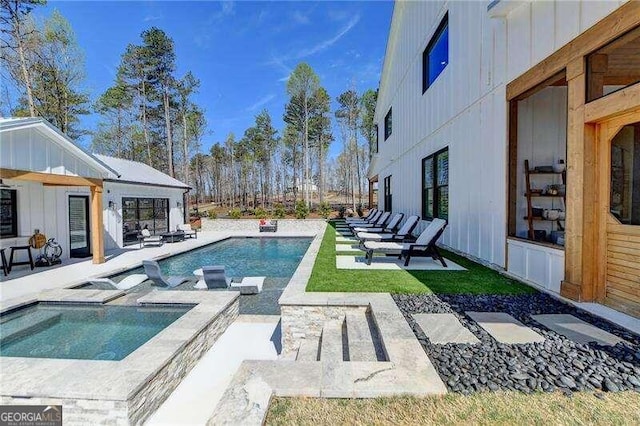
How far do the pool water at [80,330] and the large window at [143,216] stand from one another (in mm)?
9474

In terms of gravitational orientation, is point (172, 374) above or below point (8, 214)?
below

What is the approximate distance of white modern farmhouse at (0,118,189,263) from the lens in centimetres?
721

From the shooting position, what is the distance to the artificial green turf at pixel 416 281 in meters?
5.19

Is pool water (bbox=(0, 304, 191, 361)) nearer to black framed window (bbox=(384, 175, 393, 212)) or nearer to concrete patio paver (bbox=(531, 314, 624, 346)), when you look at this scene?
concrete patio paver (bbox=(531, 314, 624, 346))

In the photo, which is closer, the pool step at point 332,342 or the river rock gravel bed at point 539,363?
the river rock gravel bed at point 539,363

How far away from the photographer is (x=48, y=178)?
26.0 feet

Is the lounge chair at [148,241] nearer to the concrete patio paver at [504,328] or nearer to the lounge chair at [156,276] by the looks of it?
the lounge chair at [156,276]

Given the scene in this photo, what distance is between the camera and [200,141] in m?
33.2

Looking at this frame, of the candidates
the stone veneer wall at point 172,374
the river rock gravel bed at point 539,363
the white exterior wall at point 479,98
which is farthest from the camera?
the white exterior wall at point 479,98

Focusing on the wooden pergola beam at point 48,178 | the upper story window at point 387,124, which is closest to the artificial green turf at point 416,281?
the wooden pergola beam at point 48,178

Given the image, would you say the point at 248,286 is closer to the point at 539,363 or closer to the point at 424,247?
the point at 424,247

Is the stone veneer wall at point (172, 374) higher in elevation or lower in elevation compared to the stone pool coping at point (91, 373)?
lower

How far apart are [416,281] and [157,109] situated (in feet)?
89.9

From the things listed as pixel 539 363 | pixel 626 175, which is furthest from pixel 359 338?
pixel 626 175
